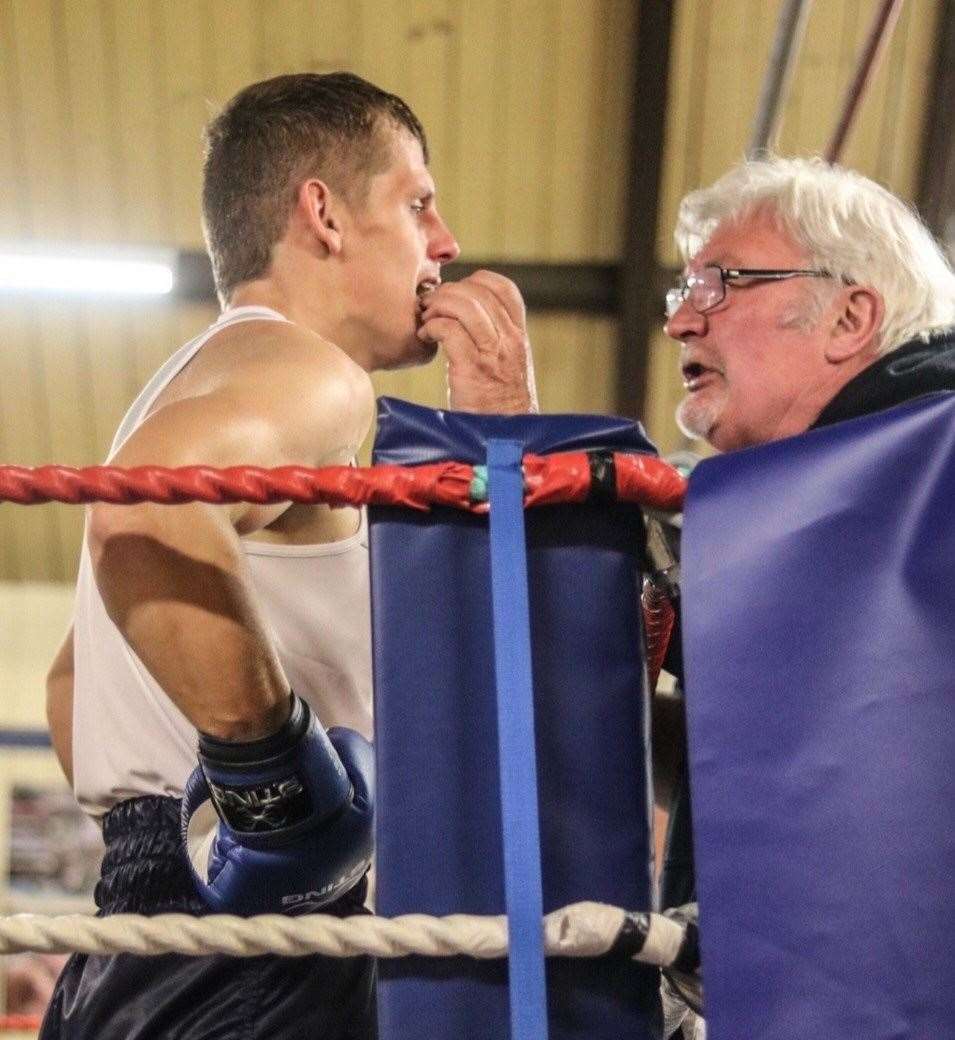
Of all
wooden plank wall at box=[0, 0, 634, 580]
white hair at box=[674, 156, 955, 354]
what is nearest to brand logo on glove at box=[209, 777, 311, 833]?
white hair at box=[674, 156, 955, 354]

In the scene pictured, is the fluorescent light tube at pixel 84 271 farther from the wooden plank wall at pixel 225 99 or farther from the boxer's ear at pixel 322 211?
the boxer's ear at pixel 322 211

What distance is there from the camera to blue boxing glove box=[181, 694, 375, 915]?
983mm

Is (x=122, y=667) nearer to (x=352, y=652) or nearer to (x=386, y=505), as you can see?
(x=352, y=652)

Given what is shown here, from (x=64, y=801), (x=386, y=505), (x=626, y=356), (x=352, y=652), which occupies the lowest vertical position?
A: (x=64, y=801)

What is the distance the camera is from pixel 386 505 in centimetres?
85

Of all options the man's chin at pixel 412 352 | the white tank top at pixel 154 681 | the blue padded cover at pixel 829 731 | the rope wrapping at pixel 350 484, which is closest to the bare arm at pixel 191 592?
the rope wrapping at pixel 350 484

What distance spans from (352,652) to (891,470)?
66cm

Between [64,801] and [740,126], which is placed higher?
[740,126]

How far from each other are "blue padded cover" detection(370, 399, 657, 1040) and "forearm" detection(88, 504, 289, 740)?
165 millimetres

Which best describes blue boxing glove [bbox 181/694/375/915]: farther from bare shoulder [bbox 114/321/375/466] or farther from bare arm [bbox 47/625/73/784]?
bare arm [bbox 47/625/73/784]

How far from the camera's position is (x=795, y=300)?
1.58 metres

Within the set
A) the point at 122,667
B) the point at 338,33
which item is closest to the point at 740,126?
the point at 338,33

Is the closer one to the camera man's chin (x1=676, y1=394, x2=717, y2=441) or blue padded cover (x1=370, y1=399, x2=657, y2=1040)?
blue padded cover (x1=370, y1=399, x2=657, y2=1040)

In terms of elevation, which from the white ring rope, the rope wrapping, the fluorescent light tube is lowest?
the fluorescent light tube
